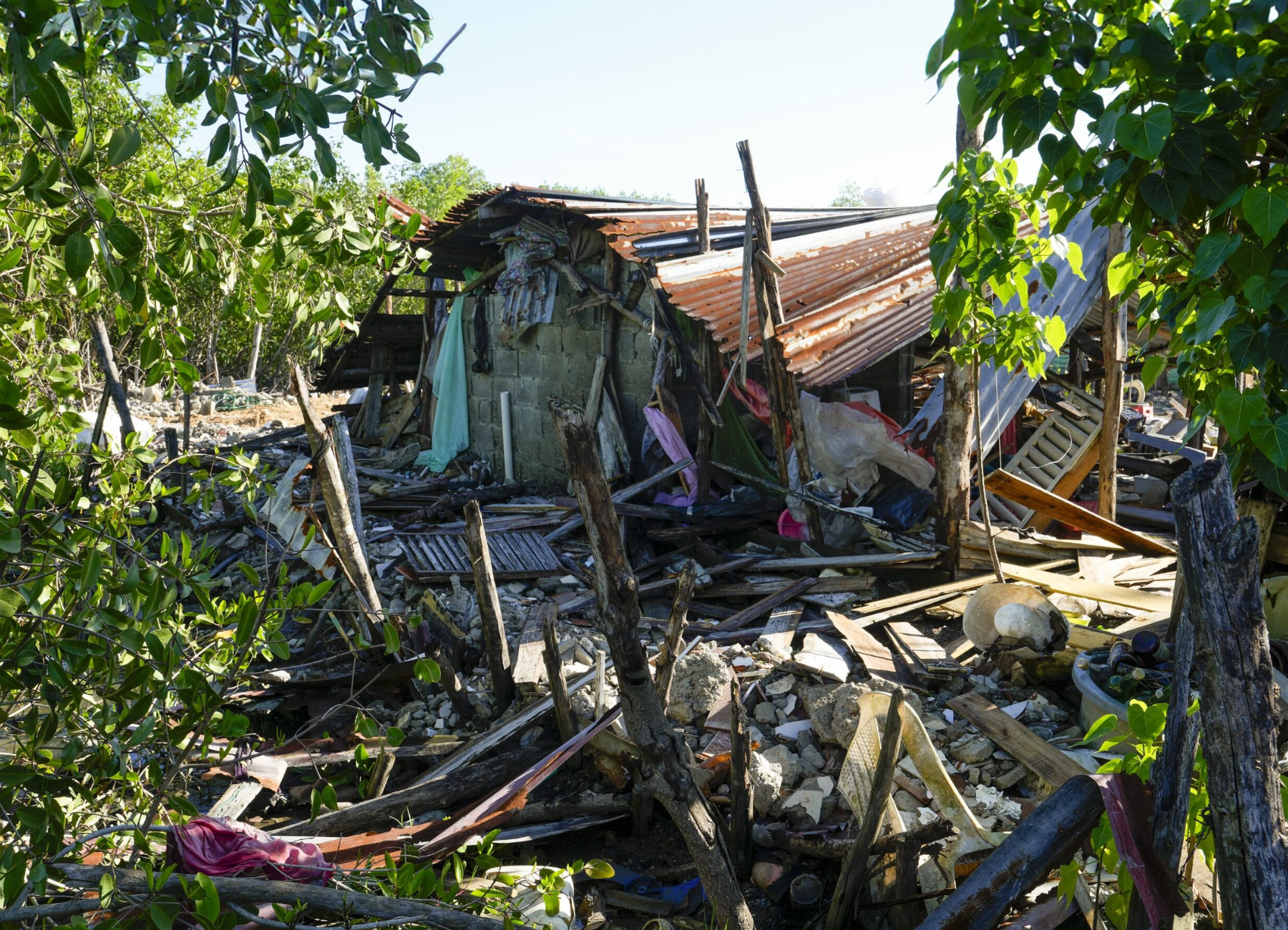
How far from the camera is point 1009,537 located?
8.33m

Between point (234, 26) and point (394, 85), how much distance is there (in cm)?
35

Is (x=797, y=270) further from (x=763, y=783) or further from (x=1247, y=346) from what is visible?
(x=1247, y=346)

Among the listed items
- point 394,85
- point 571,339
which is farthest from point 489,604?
point 571,339

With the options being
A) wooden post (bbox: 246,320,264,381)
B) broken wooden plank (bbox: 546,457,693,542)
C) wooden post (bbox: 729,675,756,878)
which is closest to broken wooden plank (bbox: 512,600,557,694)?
wooden post (bbox: 729,675,756,878)

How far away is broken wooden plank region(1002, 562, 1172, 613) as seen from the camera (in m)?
7.19

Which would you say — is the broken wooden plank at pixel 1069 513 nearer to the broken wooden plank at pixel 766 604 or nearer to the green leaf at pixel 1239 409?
the broken wooden plank at pixel 766 604

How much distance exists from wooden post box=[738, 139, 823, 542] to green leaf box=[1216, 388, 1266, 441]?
19.8ft

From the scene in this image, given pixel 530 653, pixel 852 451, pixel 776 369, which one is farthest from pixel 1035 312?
pixel 530 653

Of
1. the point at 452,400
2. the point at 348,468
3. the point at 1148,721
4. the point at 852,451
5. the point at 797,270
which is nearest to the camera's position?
the point at 1148,721

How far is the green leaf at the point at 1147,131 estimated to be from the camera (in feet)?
6.56

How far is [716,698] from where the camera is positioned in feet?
20.1

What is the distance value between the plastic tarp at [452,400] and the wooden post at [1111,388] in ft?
32.5

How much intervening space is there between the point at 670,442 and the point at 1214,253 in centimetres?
855

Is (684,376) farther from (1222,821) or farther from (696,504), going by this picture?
(1222,821)
